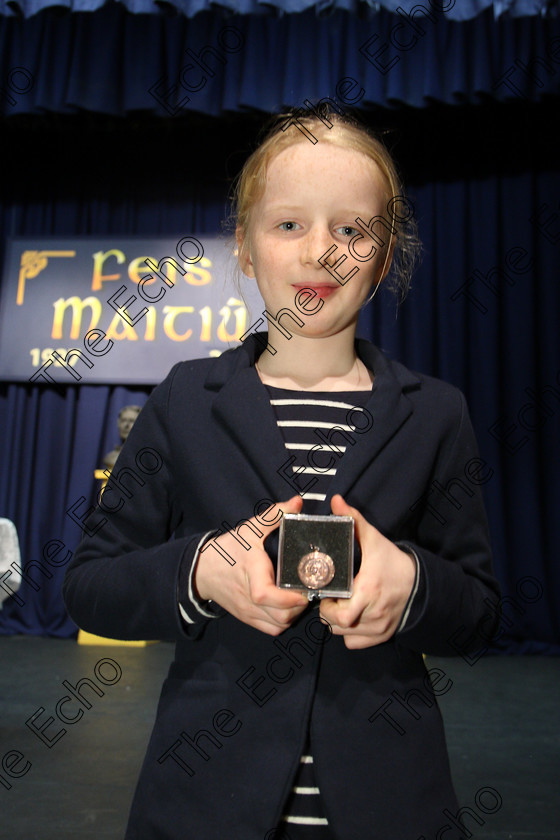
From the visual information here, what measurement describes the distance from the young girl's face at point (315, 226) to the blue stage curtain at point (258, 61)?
2.98m

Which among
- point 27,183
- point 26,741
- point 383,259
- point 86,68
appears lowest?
point 26,741

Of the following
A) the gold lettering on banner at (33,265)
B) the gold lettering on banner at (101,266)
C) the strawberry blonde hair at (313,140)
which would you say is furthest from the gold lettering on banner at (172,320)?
the strawberry blonde hair at (313,140)

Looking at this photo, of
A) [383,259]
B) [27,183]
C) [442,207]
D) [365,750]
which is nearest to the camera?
[365,750]

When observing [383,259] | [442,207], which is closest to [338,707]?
[383,259]

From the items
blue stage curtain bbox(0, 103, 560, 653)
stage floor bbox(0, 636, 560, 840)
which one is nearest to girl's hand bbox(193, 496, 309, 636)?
stage floor bbox(0, 636, 560, 840)

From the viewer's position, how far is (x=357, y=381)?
0.66 metres

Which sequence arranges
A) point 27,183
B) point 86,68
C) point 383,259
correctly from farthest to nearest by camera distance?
point 27,183 → point 86,68 → point 383,259

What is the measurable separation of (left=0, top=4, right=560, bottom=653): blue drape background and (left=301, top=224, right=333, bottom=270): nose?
2816 mm

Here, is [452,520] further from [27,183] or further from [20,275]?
[27,183]

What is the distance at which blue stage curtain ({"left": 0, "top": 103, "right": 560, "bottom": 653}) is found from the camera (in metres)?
3.77

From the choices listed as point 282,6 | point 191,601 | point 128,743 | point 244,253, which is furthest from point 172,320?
point 191,601

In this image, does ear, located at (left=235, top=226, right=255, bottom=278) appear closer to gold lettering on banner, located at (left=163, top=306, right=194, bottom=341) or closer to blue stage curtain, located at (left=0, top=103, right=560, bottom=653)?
blue stage curtain, located at (left=0, top=103, right=560, bottom=653)

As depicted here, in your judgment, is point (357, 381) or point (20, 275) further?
point (20, 275)

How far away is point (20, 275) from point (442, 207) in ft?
8.10
